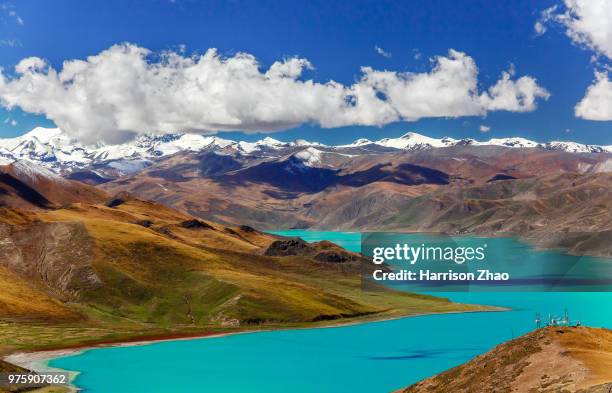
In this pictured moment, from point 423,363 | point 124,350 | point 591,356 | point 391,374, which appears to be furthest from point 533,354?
point 124,350

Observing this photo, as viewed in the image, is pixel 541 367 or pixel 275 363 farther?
pixel 275 363

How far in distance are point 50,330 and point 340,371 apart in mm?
91658

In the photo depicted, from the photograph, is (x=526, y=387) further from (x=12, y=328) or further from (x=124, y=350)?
(x=12, y=328)

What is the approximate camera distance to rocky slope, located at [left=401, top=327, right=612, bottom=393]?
2466 inches

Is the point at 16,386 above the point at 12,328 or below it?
below

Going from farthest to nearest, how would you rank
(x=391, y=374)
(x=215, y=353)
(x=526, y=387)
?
(x=215, y=353) → (x=391, y=374) → (x=526, y=387)

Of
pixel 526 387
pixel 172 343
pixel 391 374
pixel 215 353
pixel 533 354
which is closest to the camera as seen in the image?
pixel 526 387

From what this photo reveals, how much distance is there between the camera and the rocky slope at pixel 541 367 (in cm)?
6262

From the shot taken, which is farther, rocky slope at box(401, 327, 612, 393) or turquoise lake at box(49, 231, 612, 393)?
turquoise lake at box(49, 231, 612, 393)

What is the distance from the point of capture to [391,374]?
145250mm

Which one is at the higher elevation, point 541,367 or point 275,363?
point 275,363

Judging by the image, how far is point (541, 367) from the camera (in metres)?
68.3

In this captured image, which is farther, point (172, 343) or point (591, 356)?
point (172, 343)

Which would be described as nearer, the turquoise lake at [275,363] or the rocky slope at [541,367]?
the rocky slope at [541,367]
